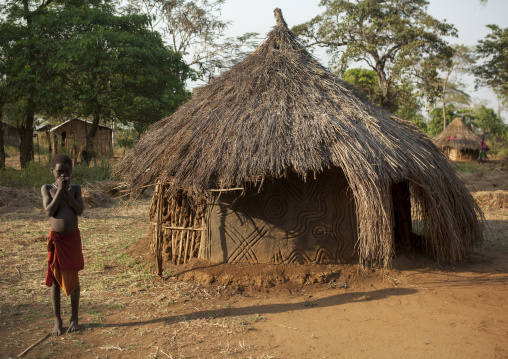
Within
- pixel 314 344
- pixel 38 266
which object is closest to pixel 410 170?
pixel 314 344

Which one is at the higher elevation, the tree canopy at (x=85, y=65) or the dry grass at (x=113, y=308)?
the tree canopy at (x=85, y=65)

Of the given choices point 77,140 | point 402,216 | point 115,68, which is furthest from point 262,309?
point 77,140

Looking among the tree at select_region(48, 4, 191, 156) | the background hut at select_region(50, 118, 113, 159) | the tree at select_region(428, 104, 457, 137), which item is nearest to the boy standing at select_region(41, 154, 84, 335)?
the tree at select_region(48, 4, 191, 156)

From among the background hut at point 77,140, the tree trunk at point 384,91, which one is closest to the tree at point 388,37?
the tree trunk at point 384,91

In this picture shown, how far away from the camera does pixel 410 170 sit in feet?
18.2

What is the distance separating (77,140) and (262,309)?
50.4ft

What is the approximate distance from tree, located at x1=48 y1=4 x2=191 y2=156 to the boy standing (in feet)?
32.8

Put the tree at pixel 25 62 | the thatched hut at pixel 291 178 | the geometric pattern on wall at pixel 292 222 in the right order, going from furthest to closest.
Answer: the tree at pixel 25 62 → the geometric pattern on wall at pixel 292 222 → the thatched hut at pixel 291 178

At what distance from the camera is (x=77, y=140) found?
17812mm

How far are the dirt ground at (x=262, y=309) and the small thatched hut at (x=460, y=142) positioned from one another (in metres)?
18.9

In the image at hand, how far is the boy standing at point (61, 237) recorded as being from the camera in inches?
156

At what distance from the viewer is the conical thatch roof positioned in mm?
23859

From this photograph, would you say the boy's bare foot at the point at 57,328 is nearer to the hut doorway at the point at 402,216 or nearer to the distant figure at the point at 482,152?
the hut doorway at the point at 402,216

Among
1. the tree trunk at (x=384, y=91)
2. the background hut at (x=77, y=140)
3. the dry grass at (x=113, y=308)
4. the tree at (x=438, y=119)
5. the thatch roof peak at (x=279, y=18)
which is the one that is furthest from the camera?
the tree at (x=438, y=119)
